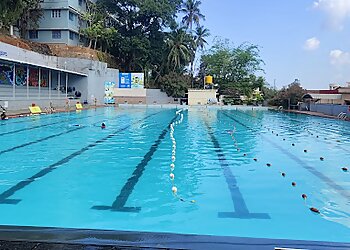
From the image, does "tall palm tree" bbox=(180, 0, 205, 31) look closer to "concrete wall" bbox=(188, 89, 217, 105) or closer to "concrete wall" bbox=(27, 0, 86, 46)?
"concrete wall" bbox=(188, 89, 217, 105)

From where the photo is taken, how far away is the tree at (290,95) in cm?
3008

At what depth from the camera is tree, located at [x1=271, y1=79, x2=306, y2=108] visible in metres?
30.1

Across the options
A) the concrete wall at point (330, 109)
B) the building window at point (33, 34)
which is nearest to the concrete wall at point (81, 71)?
the building window at point (33, 34)

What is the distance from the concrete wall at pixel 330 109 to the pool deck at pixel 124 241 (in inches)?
789

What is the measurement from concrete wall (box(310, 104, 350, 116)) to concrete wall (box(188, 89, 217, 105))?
13440 mm

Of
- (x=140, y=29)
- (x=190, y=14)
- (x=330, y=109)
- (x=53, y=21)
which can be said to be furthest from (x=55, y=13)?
(x=330, y=109)

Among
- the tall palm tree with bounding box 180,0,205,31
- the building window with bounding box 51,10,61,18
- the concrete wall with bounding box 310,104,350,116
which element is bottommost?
the concrete wall with bounding box 310,104,350,116

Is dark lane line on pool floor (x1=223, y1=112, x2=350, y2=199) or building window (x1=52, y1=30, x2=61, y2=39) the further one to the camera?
building window (x1=52, y1=30, x2=61, y2=39)

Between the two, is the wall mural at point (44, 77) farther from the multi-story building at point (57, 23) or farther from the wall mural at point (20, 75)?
the multi-story building at point (57, 23)

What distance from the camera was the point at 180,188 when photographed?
16.9 feet

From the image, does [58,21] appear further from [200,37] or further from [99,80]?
[200,37]

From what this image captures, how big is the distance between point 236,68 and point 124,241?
4224 centimetres

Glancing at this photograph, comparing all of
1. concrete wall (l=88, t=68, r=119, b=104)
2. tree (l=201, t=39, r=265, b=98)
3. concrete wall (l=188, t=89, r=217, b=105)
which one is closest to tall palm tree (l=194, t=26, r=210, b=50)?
tree (l=201, t=39, r=265, b=98)

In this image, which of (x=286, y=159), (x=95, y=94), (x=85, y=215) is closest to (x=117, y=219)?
(x=85, y=215)
